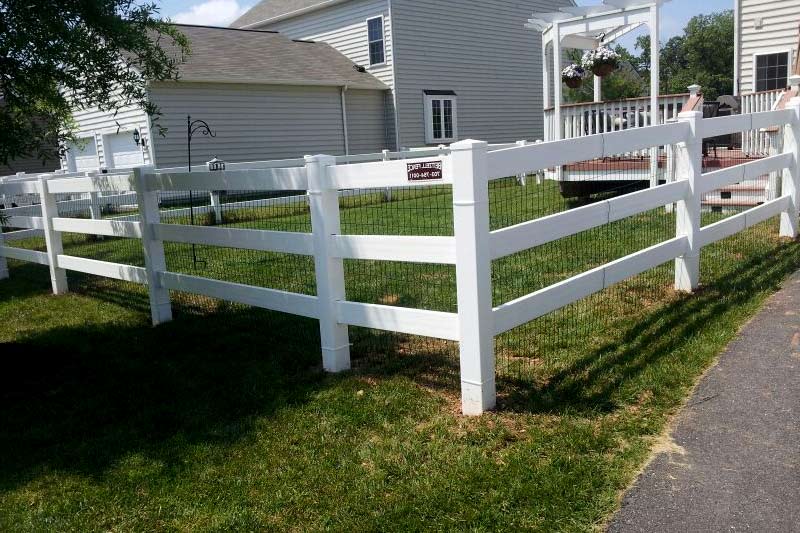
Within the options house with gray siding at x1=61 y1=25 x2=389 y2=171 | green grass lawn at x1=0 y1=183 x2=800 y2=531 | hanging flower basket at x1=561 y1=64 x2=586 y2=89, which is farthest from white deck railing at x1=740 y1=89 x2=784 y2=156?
house with gray siding at x1=61 y1=25 x2=389 y2=171

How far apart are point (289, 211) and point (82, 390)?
8.45 metres

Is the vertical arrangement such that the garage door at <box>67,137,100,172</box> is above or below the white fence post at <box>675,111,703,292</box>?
above

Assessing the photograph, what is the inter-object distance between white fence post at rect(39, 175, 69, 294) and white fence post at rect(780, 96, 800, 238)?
8149 mm

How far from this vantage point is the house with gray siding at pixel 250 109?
1875 cm

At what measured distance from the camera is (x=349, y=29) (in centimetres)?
2322

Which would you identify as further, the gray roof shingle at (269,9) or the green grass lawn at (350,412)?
the gray roof shingle at (269,9)

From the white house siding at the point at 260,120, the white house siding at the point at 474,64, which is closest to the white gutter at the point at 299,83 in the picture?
the white house siding at the point at 260,120

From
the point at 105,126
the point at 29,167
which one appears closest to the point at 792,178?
the point at 105,126

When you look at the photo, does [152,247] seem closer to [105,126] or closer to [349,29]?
[105,126]

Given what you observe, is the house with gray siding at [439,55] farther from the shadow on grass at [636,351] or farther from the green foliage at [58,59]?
the shadow on grass at [636,351]

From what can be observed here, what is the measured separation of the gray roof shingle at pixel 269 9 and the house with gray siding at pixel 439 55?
6 cm

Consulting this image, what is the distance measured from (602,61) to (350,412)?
10.2m

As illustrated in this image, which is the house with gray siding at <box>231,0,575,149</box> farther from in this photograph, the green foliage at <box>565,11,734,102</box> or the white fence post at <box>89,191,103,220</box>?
the green foliage at <box>565,11,734,102</box>

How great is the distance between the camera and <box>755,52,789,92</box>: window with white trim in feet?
50.5
